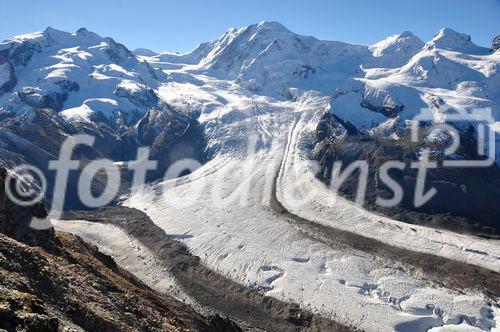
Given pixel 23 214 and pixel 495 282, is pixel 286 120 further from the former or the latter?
pixel 23 214

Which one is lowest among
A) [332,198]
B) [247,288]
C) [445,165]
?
[247,288]

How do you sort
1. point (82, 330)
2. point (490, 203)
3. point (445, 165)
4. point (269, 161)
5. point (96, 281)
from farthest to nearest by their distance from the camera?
point (269, 161) < point (445, 165) < point (490, 203) < point (96, 281) < point (82, 330)

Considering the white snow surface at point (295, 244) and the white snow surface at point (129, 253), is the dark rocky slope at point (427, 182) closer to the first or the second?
the white snow surface at point (295, 244)

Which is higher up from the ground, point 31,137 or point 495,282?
point 31,137

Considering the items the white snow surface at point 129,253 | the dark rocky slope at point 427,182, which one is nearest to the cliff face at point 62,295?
the white snow surface at point 129,253

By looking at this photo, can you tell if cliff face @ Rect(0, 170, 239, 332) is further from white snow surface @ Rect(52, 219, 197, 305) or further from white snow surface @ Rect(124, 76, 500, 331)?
white snow surface @ Rect(52, 219, 197, 305)

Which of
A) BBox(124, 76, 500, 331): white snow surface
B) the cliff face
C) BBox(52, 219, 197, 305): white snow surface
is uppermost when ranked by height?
the cliff face

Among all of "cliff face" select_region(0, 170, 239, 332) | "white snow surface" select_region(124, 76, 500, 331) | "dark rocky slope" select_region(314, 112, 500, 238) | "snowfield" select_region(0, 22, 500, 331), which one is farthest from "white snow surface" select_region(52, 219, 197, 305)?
"dark rocky slope" select_region(314, 112, 500, 238)

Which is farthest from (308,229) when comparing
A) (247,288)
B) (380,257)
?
(247,288)
